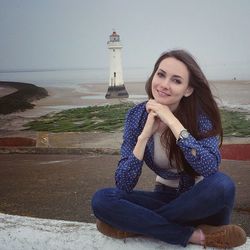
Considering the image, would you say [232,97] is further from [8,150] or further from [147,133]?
[147,133]

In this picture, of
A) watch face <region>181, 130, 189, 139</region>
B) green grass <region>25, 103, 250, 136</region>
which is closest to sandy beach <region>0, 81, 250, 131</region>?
green grass <region>25, 103, 250, 136</region>

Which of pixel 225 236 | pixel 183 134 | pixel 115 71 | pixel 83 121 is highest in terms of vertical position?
pixel 183 134

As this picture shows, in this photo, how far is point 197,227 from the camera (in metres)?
0.96

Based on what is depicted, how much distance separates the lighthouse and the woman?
11.7ft

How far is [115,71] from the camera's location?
6.59 m

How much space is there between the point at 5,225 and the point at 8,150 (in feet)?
8.70

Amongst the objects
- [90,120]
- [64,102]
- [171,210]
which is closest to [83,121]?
[90,120]

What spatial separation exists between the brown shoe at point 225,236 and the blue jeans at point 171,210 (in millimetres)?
30

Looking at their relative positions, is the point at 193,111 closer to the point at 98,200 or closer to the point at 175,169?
the point at 175,169

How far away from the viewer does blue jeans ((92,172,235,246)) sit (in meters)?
0.89

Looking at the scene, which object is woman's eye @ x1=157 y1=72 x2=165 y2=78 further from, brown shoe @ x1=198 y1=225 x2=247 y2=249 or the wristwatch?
brown shoe @ x1=198 y1=225 x2=247 y2=249

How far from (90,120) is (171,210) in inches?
115

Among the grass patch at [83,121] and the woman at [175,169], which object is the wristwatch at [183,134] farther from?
the grass patch at [83,121]

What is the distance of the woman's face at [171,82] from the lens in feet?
3.25
